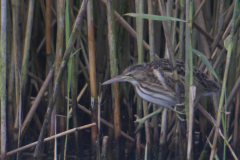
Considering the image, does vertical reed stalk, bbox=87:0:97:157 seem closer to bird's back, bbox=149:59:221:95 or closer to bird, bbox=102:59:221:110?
bird, bbox=102:59:221:110

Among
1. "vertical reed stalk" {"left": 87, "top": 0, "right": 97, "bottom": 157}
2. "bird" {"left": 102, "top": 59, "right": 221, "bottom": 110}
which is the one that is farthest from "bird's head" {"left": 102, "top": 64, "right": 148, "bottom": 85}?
→ "vertical reed stalk" {"left": 87, "top": 0, "right": 97, "bottom": 157}

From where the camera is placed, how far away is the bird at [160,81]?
2.07 metres

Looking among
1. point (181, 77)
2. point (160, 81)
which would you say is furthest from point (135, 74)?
point (181, 77)

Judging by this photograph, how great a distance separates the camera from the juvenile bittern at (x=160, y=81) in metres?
Result: 2.07

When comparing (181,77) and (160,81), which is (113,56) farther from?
(181,77)

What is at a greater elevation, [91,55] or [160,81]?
[91,55]

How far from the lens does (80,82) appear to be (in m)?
3.50

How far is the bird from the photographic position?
2.07 meters

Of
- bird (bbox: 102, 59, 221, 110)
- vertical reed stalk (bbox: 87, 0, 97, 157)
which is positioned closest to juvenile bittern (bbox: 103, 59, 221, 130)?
bird (bbox: 102, 59, 221, 110)

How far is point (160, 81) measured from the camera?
6.98 ft

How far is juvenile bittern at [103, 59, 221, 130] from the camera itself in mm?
2068

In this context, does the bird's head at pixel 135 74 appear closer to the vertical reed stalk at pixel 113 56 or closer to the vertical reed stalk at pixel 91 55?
the vertical reed stalk at pixel 113 56

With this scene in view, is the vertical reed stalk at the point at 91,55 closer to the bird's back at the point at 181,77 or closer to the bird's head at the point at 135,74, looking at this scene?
the bird's head at the point at 135,74

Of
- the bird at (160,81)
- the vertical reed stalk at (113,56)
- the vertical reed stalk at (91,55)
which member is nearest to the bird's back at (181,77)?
the bird at (160,81)
